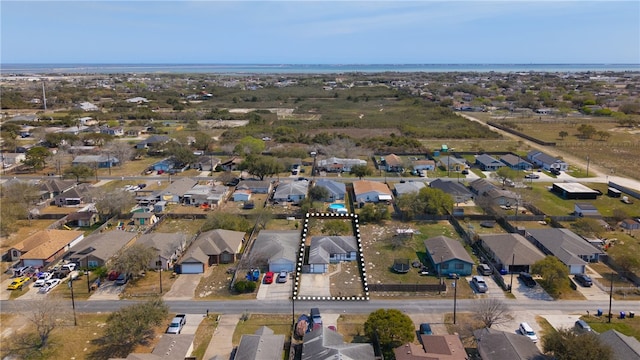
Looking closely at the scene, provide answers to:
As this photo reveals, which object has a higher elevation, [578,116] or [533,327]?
[578,116]

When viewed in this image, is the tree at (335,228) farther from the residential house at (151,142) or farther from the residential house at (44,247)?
the residential house at (151,142)

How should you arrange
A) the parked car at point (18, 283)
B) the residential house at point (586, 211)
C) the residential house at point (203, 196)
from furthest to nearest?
the residential house at point (203, 196), the residential house at point (586, 211), the parked car at point (18, 283)

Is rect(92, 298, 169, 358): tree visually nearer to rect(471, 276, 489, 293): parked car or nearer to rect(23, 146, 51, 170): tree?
rect(471, 276, 489, 293): parked car

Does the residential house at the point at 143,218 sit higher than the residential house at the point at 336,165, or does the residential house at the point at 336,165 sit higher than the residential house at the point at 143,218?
the residential house at the point at 336,165

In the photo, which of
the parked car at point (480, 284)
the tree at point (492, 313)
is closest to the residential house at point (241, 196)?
the parked car at point (480, 284)

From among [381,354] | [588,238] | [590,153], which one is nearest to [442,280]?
[381,354]

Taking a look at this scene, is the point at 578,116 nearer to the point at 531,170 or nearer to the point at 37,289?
the point at 531,170
